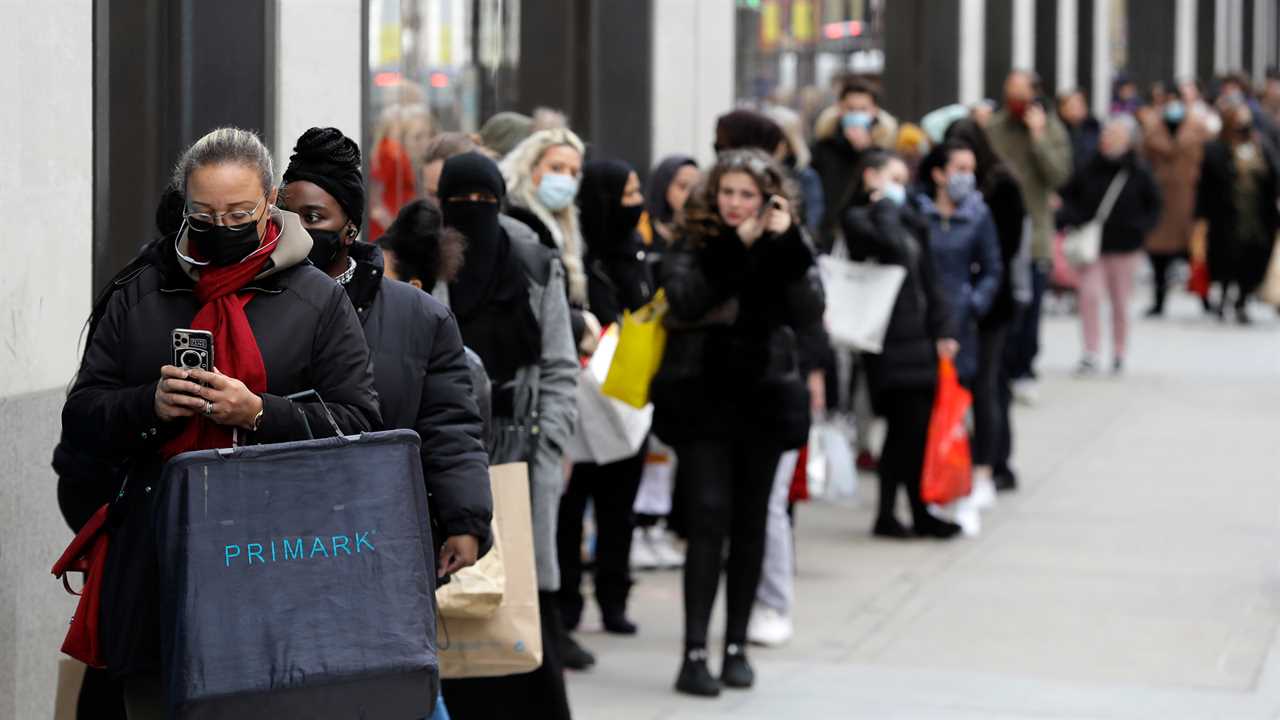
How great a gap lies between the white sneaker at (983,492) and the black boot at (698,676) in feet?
13.7

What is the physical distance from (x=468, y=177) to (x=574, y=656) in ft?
7.45

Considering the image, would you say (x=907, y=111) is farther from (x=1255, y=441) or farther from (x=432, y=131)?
(x=432, y=131)

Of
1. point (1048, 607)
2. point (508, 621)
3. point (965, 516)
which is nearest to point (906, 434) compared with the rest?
point (965, 516)

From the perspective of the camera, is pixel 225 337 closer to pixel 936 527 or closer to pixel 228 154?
pixel 228 154

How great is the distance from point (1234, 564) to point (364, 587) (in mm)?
6706

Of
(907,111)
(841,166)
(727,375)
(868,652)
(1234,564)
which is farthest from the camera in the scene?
(907,111)

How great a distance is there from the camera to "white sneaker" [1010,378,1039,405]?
52.5ft

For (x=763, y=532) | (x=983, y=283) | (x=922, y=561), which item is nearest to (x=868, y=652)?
(x=763, y=532)

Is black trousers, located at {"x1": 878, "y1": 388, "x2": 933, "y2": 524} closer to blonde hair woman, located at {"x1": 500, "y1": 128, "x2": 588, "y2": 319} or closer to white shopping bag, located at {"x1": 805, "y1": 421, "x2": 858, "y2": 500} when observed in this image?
white shopping bag, located at {"x1": 805, "y1": 421, "x2": 858, "y2": 500}

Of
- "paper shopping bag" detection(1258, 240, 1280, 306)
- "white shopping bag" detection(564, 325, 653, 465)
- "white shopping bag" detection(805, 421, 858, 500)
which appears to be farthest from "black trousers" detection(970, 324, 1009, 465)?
"white shopping bag" detection(564, 325, 653, 465)

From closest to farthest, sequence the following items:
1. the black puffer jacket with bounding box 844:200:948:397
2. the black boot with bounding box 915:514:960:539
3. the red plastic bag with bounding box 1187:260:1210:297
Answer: the black puffer jacket with bounding box 844:200:948:397 < the black boot with bounding box 915:514:960:539 < the red plastic bag with bounding box 1187:260:1210:297

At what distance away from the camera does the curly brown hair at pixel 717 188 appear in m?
7.31

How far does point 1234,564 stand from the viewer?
10.1 meters

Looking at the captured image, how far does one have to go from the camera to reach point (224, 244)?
4.20 meters
